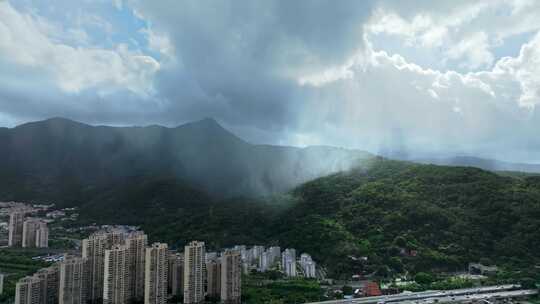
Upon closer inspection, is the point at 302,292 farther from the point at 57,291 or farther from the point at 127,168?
the point at 127,168

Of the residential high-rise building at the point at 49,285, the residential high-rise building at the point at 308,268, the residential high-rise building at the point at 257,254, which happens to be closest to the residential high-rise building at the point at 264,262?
the residential high-rise building at the point at 257,254

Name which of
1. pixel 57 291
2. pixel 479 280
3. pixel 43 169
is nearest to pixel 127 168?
pixel 43 169

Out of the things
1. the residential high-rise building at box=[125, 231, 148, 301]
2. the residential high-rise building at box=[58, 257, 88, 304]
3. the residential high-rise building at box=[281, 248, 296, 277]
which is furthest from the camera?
the residential high-rise building at box=[281, 248, 296, 277]

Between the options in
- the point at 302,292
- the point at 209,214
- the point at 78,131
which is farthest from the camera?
the point at 78,131

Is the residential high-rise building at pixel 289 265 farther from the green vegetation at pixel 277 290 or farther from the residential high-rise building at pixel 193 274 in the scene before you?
the residential high-rise building at pixel 193 274

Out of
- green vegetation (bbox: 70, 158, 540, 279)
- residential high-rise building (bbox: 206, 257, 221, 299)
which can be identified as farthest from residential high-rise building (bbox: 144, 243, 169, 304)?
green vegetation (bbox: 70, 158, 540, 279)

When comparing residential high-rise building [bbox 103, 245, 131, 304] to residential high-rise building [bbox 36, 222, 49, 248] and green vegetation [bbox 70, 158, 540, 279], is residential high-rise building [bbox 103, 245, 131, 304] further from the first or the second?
residential high-rise building [bbox 36, 222, 49, 248]

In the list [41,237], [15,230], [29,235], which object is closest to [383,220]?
[41,237]
